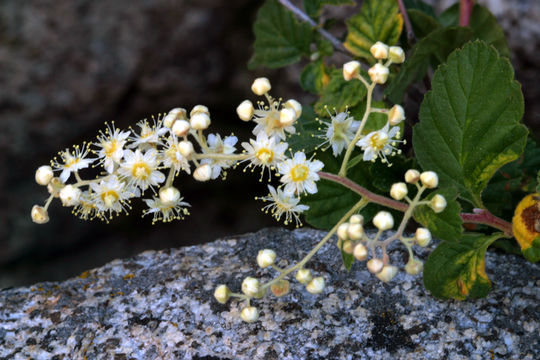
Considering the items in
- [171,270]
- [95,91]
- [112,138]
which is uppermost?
[95,91]

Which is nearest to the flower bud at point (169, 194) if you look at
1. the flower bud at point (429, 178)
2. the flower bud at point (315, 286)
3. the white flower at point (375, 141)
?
the flower bud at point (315, 286)

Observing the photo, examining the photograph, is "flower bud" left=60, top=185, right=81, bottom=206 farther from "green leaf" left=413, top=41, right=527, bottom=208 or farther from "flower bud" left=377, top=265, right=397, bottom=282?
"green leaf" left=413, top=41, right=527, bottom=208

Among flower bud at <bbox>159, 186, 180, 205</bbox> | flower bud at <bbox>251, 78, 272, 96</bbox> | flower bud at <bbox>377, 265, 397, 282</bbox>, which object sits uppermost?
flower bud at <bbox>251, 78, 272, 96</bbox>

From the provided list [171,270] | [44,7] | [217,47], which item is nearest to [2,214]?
[44,7]

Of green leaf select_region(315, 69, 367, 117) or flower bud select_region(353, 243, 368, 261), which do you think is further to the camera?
green leaf select_region(315, 69, 367, 117)

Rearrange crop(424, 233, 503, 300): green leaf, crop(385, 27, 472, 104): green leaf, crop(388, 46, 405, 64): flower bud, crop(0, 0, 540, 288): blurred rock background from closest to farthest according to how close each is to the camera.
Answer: crop(388, 46, 405, 64): flower bud < crop(424, 233, 503, 300): green leaf < crop(385, 27, 472, 104): green leaf < crop(0, 0, 540, 288): blurred rock background

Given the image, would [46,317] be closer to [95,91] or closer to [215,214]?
[95,91]

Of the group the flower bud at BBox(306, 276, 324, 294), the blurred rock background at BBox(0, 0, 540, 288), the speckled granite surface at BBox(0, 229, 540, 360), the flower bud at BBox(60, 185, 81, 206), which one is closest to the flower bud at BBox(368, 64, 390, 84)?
the flower bud at BBox(306, 276, 324, 294)
